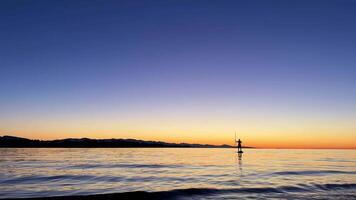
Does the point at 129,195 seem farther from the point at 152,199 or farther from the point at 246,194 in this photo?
the point at 246,194

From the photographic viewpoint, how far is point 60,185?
25.3m

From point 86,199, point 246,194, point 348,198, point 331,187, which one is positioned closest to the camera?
→ point 86,199

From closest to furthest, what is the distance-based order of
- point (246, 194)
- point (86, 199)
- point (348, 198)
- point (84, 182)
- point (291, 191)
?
point (86, 199) < point (348, 198) < point (246, 194) < point (291, 191) < point (84, 182)

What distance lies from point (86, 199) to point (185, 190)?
30.2 feet

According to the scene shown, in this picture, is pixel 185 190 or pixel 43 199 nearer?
pixel 43 199

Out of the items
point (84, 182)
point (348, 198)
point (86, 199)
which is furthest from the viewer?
point (84, 182)

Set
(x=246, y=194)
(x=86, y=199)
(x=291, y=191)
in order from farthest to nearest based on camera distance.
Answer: (x=291, y=191)
(x=246, y=194)
(x=86, y=199)

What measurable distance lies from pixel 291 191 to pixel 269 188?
6.01 ft

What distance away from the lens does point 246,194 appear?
20.5 metres

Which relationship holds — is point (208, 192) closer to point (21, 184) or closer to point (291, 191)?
point (291, 191)

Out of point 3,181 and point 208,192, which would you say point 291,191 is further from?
point 3,181

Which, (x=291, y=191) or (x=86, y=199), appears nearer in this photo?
(x=86, y=199)

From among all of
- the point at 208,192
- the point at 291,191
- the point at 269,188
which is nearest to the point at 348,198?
the point at 291,191

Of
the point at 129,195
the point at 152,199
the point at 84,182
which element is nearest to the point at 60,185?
the point at 84,182
